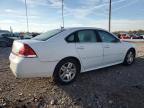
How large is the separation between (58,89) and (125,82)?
192cm

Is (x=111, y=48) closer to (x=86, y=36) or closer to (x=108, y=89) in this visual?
(x=86, y=36)

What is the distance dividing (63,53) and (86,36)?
1.10m

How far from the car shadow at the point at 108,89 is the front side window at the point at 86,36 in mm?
1126

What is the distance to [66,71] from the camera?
4.83 metres

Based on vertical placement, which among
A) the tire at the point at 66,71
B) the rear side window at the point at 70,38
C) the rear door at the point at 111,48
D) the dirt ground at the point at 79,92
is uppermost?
the rear side window at the point at 70,38

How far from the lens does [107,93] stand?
171 inches

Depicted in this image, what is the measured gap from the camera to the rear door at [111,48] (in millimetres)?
5863

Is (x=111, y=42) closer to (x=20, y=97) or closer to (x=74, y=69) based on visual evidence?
(x=74, y=69)

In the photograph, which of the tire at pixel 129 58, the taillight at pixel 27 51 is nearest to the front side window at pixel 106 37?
the tire at pixel 129 58

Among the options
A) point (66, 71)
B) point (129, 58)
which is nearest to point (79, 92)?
point (66, 71)

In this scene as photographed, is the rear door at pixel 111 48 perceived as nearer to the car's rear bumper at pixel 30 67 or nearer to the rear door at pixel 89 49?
the rear door at pixel 89 49

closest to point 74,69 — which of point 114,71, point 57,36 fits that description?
point 57,36

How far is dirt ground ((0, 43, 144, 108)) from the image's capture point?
12.7ft

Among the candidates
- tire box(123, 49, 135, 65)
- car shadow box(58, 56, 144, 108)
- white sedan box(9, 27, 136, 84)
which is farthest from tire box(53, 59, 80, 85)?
tire box(123, 49, 135, 65)
